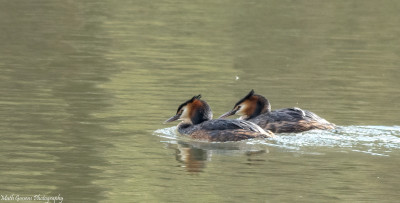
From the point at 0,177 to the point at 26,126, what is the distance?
3294 millimetres

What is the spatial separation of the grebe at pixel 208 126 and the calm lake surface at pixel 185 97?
0.18 m

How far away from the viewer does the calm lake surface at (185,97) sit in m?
11.5

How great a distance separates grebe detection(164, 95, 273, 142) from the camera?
1436 cm

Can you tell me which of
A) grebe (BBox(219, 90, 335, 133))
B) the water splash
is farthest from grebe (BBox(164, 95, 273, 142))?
grebe (BBox(219, 90, 335, 133))

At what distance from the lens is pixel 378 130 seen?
14.7 metres

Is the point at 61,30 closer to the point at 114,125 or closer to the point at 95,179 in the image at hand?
the point at 114,125

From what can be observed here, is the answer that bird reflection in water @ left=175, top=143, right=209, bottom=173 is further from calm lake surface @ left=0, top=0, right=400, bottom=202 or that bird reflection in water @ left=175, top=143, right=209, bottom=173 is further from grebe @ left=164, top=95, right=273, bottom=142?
grebe @ left=164, top=95, right=273, bottom=142

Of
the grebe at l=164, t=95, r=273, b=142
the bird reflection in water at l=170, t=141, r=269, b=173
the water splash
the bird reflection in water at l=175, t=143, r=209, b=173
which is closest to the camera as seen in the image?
the bird reflection in water at l=175, t=143, r=209, b=173

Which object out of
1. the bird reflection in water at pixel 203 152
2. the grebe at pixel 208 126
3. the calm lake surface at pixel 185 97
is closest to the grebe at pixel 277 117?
the calm lake surface at pixel 185 97

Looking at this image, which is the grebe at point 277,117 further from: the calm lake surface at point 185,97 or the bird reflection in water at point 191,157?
the bird reflection in water at point 191,157

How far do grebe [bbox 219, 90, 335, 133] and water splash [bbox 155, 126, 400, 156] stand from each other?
0.19 metres

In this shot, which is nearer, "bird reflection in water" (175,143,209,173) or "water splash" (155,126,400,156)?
"bird reflection in water" (175,143,209,173)

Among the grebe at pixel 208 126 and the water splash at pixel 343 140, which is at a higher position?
the grebe at pixel 208 126

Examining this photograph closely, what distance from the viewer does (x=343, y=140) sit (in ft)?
46.4
